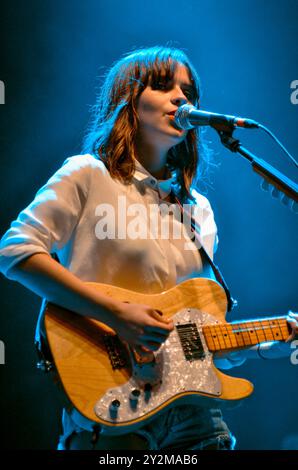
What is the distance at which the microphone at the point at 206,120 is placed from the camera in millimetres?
1501

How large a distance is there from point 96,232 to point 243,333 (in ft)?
2.11

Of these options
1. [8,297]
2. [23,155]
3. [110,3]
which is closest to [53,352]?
[8,297]

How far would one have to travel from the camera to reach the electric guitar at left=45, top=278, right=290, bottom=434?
143 centimetres

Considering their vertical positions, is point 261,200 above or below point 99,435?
above

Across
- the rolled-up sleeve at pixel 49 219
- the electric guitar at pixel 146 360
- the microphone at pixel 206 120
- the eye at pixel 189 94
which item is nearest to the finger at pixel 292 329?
the electric guitar at pixel 146 360

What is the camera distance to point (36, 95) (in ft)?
8.84

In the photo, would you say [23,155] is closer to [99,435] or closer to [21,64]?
[21,64]

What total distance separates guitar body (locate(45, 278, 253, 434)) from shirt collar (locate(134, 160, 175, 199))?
0.47 meters

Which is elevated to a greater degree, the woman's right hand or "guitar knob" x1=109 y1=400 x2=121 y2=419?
the woman's right hand

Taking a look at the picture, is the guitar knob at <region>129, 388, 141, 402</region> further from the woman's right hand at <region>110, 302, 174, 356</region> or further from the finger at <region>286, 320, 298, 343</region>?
the finger at <region>286, 320, 298, 343</region>

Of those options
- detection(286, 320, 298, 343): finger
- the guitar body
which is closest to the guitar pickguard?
the guitar body

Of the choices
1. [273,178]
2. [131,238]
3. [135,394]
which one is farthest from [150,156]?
[135,394]

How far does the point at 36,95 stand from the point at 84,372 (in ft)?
5.79

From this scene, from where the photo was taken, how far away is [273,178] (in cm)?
146
